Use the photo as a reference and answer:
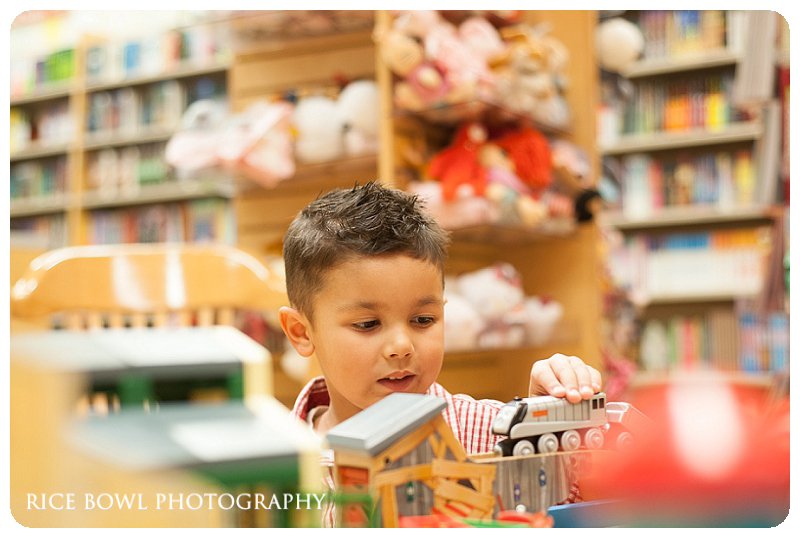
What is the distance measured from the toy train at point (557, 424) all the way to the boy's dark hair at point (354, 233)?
0.11 m

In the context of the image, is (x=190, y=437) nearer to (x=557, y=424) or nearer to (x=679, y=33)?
(x=557, y=424)

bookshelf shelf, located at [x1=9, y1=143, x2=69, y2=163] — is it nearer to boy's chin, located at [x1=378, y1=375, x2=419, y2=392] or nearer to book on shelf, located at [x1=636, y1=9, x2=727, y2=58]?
book on shelf, located at [x1=636, y1=9, x2=727, y2=58]

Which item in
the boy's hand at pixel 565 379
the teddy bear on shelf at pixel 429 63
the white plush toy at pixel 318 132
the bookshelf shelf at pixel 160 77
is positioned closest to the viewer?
the boy's hand at pixel 565 379

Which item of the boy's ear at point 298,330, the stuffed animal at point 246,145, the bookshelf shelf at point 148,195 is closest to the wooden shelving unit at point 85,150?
the bookshelf shelf at point 148,195

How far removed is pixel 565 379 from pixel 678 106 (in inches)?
79.7

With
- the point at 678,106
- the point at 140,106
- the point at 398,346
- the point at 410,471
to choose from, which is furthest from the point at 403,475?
the point at 140,106

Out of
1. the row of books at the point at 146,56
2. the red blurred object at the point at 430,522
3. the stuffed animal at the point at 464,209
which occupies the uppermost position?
the row of books at the point at 146,56

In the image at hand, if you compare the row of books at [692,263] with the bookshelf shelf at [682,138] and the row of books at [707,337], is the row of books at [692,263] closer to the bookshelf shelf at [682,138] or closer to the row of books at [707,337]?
the row of books at [707,337]

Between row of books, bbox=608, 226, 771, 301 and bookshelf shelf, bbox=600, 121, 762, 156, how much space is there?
238 millimetres

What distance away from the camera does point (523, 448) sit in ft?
0.85

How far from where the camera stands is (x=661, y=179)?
2.16m

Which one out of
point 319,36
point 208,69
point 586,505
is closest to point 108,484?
point 586,505

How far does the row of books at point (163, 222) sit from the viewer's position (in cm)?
220

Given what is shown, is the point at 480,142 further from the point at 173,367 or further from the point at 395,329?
the point at 173,367
